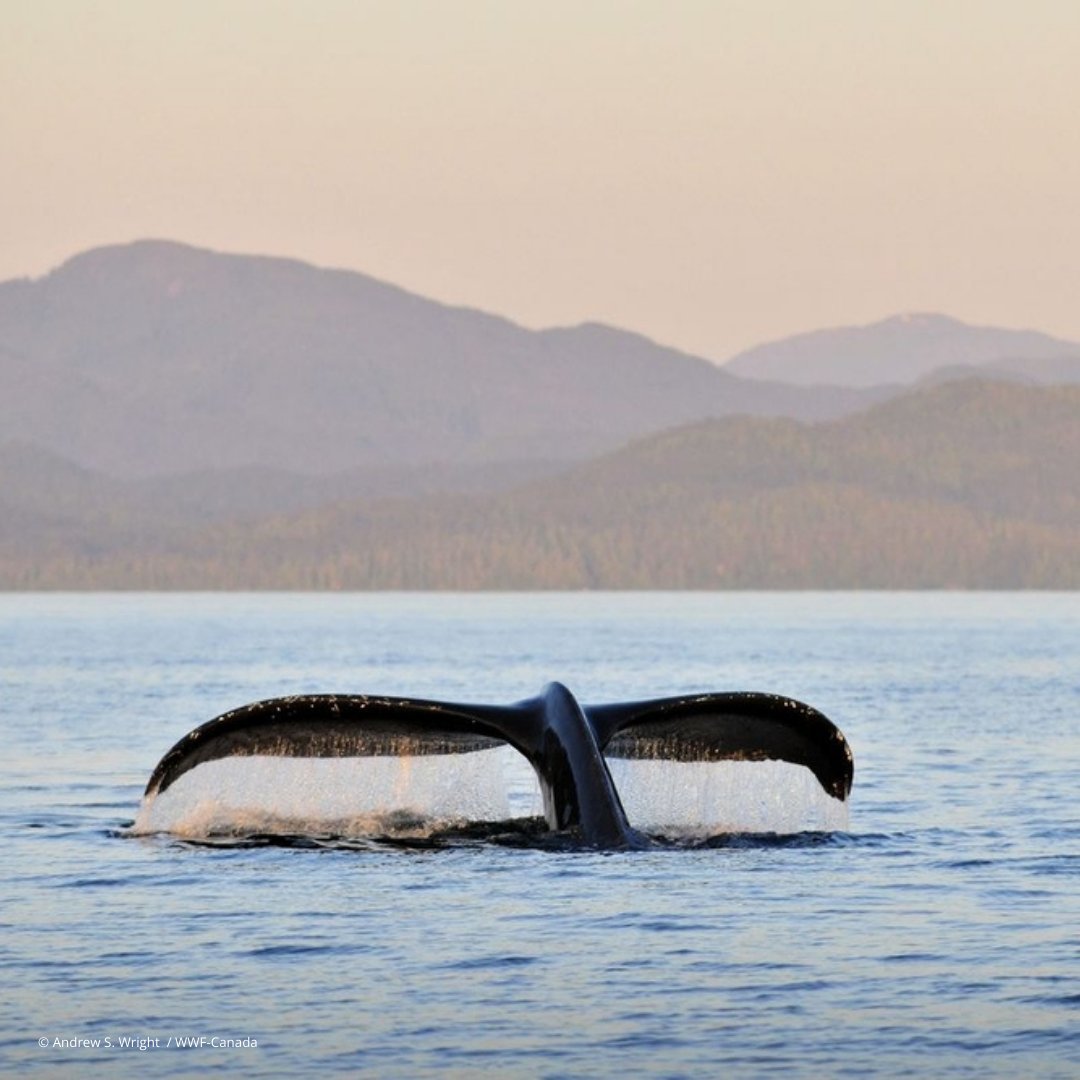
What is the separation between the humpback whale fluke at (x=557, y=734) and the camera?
17.4 meters

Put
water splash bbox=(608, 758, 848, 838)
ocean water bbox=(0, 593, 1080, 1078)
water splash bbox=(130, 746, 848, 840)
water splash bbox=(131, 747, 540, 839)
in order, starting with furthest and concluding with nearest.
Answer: water splash bbox=(131, 747, 540, 839) < water splash bbox=(130, 746, 848, 840) < water splash bbox=(608, 758, 848, 838) < ocean water bbox=(0, 593, 1080, 1078)

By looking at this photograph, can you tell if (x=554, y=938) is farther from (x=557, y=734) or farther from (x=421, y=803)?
(x=421, y=803)

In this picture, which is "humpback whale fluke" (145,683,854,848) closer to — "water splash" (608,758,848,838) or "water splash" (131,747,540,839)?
"water splash" (608,758,848,838)

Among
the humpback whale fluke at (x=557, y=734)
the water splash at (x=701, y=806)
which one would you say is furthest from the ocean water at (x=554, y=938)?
the humpback whale fluke at (x=557, y=734)

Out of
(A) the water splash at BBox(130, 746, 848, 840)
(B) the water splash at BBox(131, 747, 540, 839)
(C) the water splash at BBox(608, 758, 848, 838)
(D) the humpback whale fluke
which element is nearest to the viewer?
(D) the humpback whale fluke

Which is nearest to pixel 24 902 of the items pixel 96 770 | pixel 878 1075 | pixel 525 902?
pixel 525 902

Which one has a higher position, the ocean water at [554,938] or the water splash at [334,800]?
the water splash at [334,800]

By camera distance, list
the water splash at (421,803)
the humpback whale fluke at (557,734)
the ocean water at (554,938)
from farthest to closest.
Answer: the water splash at (421,803) < the humpback whale fluke at (557,734) < the ocean water at (554,938)

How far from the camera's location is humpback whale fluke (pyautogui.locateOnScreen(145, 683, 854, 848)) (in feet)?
57.1

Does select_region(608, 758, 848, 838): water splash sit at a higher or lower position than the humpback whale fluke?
lower

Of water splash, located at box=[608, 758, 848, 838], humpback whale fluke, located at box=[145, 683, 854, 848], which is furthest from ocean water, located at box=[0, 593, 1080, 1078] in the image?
humpback whale fluke, located at box=[145, 683, 854, 848]

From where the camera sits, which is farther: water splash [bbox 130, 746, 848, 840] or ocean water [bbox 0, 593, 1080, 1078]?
water splash [bbox 130, 746, 848, 840]

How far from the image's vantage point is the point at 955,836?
76.4 feet

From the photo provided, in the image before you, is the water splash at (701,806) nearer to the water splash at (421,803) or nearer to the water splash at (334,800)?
the water splash at (421,803)
